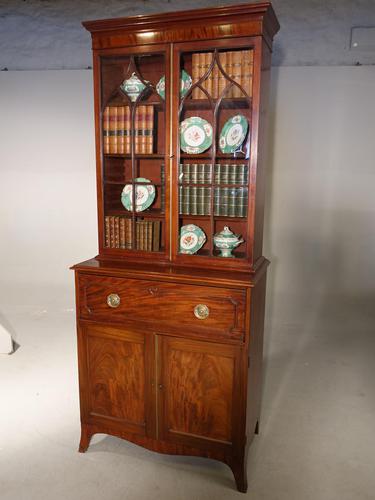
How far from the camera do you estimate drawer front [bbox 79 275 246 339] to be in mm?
1732

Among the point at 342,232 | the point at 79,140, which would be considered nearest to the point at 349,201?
the point at 342,232

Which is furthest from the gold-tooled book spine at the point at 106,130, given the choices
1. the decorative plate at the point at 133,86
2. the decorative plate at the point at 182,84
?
the decorative plate at the point at 182,84

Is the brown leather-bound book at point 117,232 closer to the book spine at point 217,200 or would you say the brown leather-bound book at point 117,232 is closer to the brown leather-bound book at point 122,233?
the brown leather-bound book at point 122,233

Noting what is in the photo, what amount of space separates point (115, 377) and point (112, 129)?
1.20 m

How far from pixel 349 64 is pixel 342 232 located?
1.32 meters

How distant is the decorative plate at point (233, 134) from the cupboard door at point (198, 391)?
895 millimetres

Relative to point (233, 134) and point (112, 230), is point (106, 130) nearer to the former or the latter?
point (112, 230)

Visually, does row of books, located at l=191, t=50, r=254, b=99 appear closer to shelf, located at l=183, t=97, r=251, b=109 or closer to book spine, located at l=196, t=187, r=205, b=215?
shelf, located at l=183, t=97, r=251, b=109

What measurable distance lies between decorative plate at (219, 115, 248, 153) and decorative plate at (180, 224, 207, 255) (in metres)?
0.40

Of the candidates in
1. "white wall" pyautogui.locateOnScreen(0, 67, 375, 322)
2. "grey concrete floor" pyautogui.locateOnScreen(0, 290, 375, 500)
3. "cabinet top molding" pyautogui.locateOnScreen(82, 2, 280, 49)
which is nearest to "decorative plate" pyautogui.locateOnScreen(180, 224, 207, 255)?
"cabinet top molding" pyautogui.locateOnScreen(82, 2, 280, 49)

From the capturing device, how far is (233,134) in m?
1.91

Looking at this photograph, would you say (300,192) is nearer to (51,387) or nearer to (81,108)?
(81,108)

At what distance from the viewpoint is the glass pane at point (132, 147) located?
76.7 inches

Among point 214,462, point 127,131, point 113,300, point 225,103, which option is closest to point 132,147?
point 127,131
